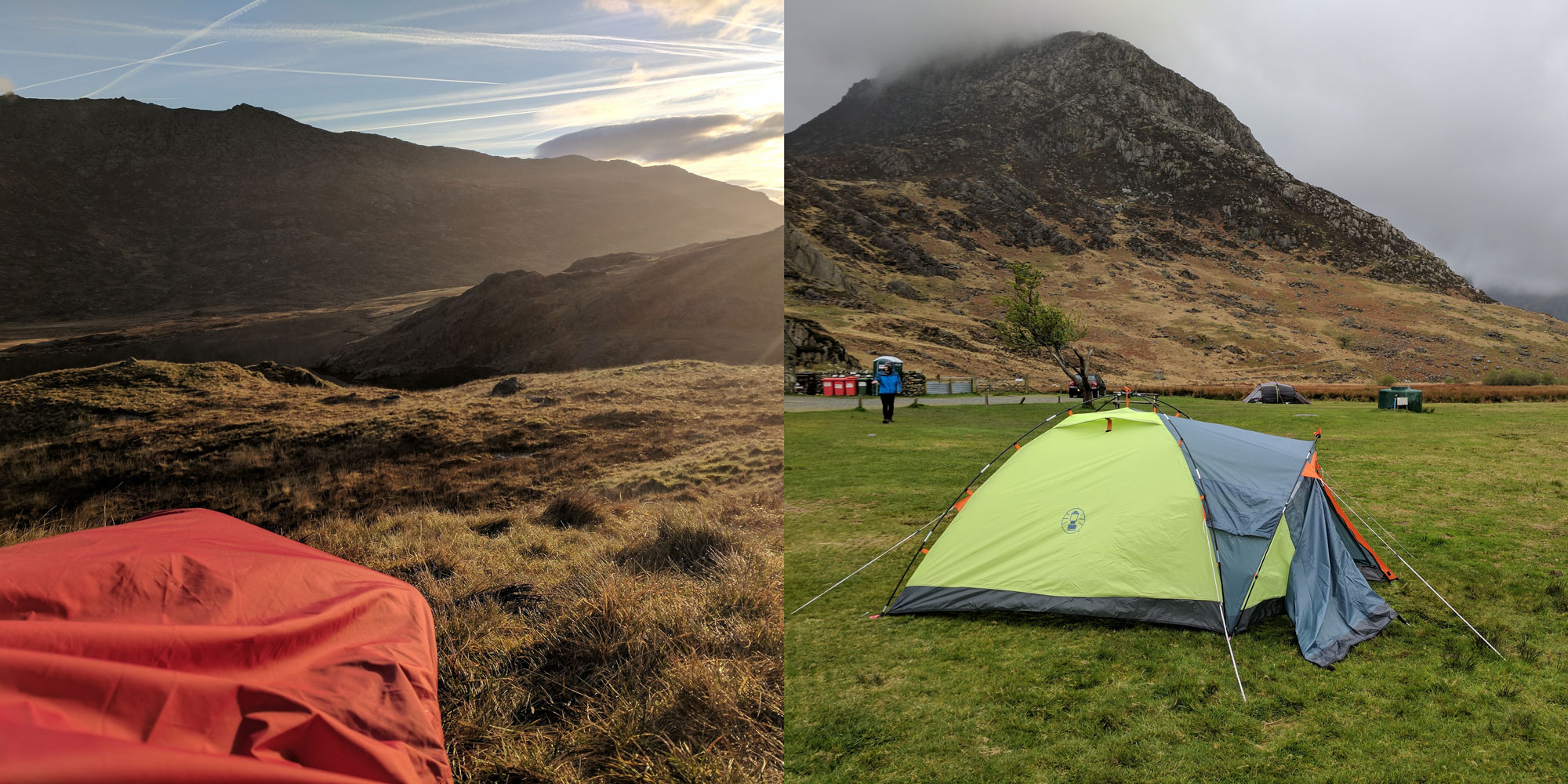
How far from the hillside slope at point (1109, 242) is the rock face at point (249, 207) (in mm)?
16599

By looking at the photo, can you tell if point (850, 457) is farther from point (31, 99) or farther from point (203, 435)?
point (31, 99)

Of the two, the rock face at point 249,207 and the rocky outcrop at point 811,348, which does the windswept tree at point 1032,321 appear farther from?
the rock face at point 249,207

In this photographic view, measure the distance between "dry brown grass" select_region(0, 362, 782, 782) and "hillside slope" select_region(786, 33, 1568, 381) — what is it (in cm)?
2394

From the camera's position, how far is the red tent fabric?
1.59 metres

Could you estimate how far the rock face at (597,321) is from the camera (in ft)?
87.0

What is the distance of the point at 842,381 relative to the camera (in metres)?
31.9

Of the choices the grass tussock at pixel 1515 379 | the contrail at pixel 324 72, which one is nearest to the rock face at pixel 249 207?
the contrail at pixel 324 72

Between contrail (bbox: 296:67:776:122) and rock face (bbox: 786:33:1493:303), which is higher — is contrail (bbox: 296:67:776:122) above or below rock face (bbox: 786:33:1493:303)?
below

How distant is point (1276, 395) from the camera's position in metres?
28.7

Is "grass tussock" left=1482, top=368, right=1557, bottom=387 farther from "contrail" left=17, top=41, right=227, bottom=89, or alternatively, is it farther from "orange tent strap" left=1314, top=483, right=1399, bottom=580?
"contrail" left=17, top=41, right=227, bottom=89

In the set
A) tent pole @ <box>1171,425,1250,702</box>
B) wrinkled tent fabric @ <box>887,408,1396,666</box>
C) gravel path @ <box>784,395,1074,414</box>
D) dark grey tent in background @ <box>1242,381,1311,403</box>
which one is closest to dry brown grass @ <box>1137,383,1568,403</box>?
dark grey tent in background @ <box>1242,381,1311,403</box>

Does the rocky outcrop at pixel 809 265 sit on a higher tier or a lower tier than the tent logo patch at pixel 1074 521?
higher

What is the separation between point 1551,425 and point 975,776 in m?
21.3

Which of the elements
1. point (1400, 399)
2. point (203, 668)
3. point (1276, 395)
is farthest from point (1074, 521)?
point (1276, 395)
